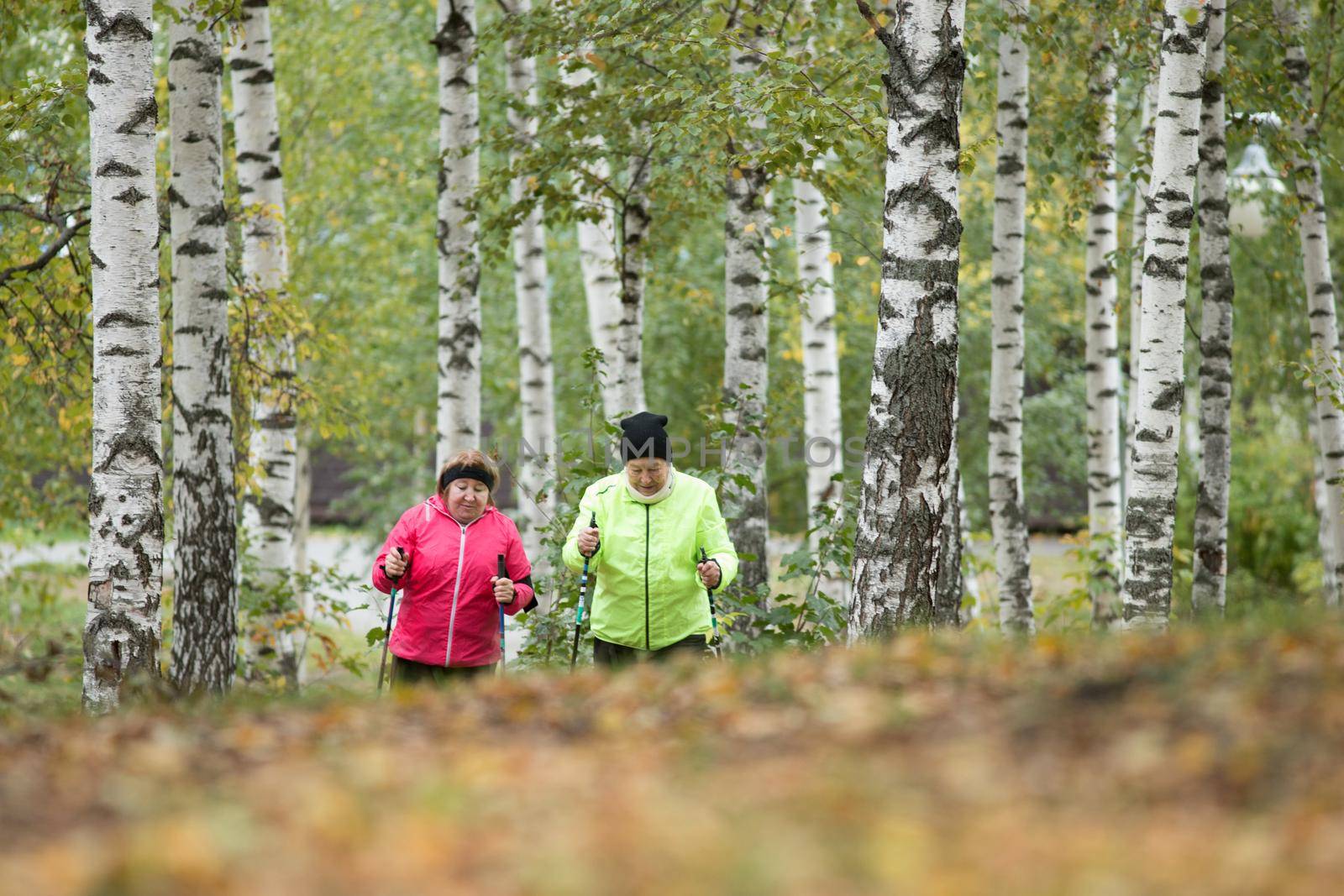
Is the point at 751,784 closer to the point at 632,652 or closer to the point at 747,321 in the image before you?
the point at 632,652

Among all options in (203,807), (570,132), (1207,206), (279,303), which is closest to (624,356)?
(570,132)

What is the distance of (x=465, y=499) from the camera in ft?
22.1

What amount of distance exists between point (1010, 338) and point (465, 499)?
18.6 ft

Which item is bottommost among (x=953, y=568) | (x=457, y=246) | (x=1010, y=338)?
(x=953, y=568)

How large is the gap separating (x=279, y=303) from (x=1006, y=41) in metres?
6.24

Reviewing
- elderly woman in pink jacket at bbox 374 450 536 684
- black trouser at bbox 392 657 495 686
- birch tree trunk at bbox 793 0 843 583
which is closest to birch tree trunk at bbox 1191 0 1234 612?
birch tree trunk at bbox 793 0 843 583

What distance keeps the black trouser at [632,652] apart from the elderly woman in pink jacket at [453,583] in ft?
1.43

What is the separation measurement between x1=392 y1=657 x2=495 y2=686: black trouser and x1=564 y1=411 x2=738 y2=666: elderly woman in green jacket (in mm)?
669

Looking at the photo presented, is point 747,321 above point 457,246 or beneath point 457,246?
beneath

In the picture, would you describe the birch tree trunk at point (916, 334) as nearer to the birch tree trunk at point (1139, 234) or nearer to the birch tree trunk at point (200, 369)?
the birch tree trunk at point (1139, 234)

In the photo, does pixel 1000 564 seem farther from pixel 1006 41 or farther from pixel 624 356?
pixel 1006 41

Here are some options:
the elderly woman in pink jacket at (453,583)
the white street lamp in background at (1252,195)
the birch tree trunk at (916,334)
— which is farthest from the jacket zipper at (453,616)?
the white street lamp in background at (1252,195)

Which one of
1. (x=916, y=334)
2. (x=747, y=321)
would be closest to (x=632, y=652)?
(x=916, y=334)

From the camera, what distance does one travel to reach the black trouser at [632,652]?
6.47 m
